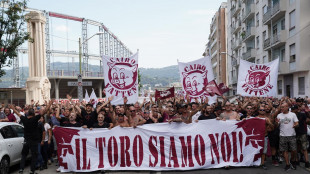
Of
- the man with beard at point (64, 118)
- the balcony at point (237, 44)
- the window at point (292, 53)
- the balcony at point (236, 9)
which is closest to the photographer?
the man with beard at point (64, 118)

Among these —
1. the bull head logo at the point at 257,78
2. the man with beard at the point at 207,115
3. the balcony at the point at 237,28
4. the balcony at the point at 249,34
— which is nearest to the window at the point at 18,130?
the man with beard at the point at 207,115

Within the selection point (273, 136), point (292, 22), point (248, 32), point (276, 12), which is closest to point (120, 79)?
point (273, 136)

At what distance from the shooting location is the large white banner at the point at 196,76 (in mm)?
10500

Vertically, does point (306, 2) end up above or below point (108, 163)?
above

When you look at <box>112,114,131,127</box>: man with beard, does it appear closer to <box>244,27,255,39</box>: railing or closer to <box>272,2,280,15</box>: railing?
<box>272,2,280,15</box>: railing

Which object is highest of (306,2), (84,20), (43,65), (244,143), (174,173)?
(84,20)

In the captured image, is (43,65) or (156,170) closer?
(156,170)

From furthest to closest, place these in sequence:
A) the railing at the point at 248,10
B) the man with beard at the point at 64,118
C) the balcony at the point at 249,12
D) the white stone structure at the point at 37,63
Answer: the railing at the point at 248,10
the balcony at the point at 249,12
the white stone structure at the point at 37,63
the man with beard at the point at 64,118

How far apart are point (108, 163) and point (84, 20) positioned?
74.4 meters

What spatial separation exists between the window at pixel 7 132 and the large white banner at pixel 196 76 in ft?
19.4

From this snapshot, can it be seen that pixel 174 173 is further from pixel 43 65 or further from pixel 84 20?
pixel 84 20

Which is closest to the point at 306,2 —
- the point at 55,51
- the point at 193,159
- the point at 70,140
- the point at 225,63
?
the point at 193,159

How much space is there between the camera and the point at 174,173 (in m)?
7.37

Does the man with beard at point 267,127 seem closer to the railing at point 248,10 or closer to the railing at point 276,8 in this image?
the railing at point 276,8
